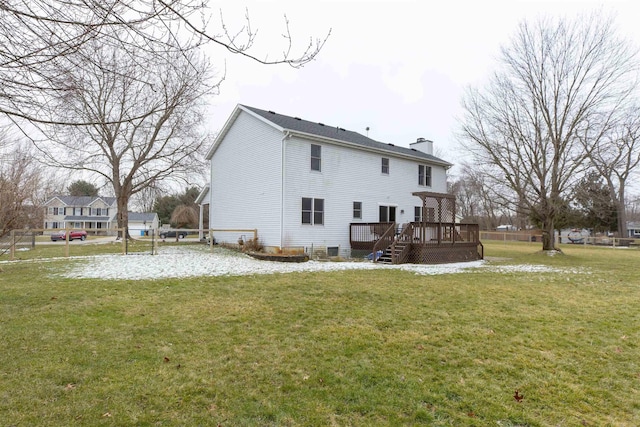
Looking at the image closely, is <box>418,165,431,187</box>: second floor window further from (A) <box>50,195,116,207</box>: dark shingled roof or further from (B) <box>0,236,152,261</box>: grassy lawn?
(A) <box>50,195,116,207</box>: dark shingled roof

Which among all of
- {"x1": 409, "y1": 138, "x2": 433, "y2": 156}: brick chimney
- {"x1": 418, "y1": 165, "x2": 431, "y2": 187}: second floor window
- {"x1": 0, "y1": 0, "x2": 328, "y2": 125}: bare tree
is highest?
{"x1": 409, "y1": 138, "x2": 433, "y2": 156}: brick chimney

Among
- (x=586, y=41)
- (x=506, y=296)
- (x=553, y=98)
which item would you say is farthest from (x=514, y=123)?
(x=506, y=296)

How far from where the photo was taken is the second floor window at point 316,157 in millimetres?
15594

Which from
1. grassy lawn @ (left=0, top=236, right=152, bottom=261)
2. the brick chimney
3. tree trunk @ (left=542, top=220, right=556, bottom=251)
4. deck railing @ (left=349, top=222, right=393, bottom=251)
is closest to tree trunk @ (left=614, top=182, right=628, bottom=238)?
tree trunk @ (left=542, top=220, right=556, bottom=251)

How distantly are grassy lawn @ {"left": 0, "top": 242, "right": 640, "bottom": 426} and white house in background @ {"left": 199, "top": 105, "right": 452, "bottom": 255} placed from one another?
26.3 ft

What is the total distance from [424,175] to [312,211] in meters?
8.32

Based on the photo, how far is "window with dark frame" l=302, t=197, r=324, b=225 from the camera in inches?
603

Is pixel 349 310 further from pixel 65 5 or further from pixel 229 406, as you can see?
pixel 65 5

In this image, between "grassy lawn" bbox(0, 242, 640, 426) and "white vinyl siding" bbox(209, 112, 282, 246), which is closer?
"grassy lawn" bbox(0, 242, 640, 426)

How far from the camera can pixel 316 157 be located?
15688 mm

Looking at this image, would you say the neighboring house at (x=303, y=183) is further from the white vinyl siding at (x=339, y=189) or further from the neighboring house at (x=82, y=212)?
the neighboring house at (x=82, y=212)

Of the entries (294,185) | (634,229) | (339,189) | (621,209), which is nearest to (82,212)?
(294,185)

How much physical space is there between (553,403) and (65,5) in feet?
16.2

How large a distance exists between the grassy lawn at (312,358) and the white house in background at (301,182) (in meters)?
8.02
